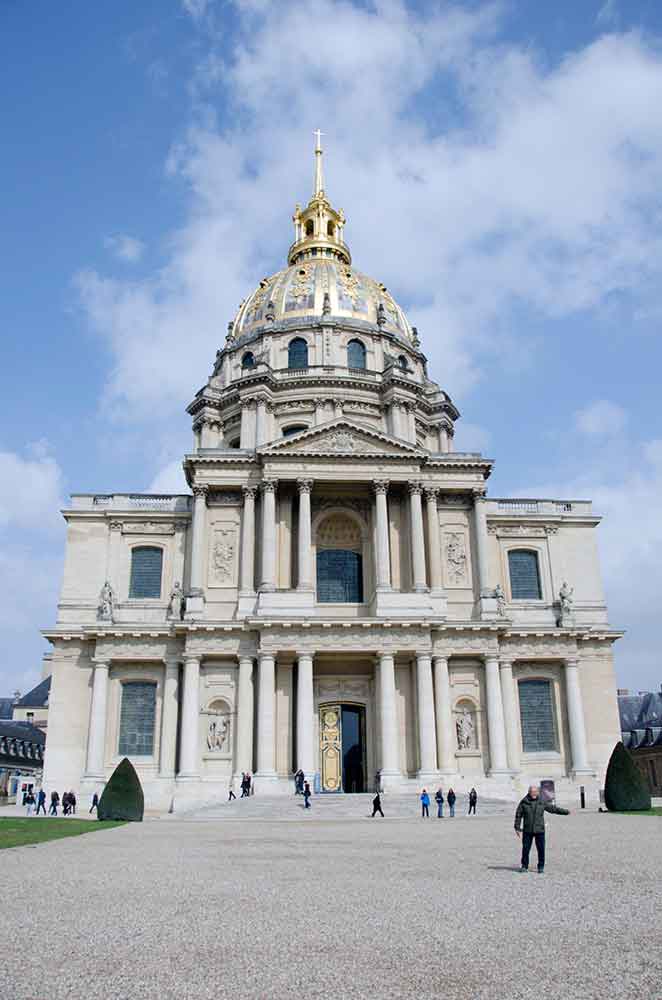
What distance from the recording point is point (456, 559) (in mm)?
41031

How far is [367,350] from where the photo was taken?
172 feet

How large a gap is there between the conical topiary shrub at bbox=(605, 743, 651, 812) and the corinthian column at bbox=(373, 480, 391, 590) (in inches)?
518

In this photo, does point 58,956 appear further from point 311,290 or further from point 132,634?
point 311,290

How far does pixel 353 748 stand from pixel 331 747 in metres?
1.14

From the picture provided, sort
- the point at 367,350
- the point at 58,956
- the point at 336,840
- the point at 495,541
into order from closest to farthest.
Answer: the point at 58,956 < the point at 336,840 < the point at 495,541 < the point at 367,350

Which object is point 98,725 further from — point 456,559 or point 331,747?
point 456,559

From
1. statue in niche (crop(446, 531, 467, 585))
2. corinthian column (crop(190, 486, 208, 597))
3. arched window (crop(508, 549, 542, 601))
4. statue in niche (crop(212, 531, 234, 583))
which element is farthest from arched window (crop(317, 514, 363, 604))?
arched window (crop(508, 549, 542, 601))

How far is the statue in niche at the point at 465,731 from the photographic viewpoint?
124ft

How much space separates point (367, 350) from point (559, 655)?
870 inches

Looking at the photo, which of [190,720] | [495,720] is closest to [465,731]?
[495,720]

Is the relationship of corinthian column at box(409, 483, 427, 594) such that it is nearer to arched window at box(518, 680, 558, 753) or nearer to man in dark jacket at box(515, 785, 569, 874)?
arched window at box(518, 680, 558, 753)

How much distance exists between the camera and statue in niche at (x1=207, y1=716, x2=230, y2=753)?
36594 millimetres

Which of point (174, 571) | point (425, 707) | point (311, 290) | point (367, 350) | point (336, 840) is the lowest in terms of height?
point (336, 840)

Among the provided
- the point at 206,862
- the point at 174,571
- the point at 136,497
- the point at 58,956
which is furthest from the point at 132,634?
the point at 58,956
